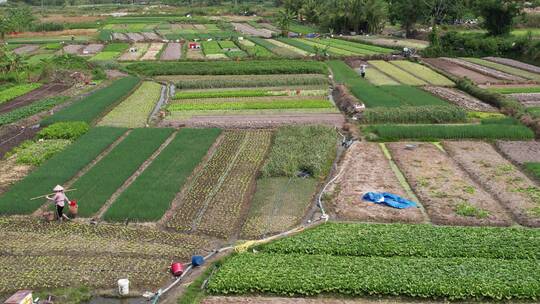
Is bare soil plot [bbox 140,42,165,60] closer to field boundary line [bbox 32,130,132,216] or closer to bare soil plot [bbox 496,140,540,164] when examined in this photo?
field boundary line [bbox 32,130,132,216]

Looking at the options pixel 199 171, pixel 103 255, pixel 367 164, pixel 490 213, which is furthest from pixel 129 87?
pixel 490 213

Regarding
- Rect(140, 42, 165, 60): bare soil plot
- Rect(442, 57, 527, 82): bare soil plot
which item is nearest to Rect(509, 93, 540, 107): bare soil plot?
Rect(442, 57, 527, 82): bare soil plot

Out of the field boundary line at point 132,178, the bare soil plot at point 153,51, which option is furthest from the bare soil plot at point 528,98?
the bare soil plot at point 153,51

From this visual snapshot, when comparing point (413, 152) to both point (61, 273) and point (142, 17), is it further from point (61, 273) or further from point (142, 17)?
point (142, 17)

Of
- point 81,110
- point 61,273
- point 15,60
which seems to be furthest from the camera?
point 15,60

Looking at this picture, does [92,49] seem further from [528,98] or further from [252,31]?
[528,98]

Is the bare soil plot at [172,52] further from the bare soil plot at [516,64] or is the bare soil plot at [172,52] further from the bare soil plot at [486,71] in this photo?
the bare soil plot at [516,64]
